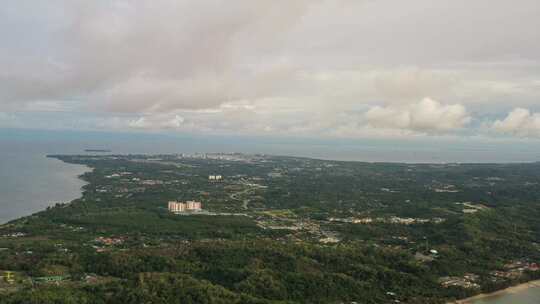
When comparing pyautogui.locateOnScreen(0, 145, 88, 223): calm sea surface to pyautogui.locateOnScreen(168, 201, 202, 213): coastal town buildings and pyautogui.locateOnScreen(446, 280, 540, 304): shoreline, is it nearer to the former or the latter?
pyautogui.locateOnScreen(168, 201, 202, 213): coastal town buildings

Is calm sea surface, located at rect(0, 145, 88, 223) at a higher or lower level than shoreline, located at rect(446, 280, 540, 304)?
higher

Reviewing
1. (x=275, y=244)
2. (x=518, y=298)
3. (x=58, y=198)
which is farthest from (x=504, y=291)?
(x=58, y=198)

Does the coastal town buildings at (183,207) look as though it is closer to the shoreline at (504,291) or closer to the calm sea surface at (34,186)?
the calm sea surface at (34,186)

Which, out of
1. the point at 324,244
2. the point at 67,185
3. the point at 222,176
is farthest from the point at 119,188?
the point at 324,244

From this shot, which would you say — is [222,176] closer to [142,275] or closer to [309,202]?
[309,202]

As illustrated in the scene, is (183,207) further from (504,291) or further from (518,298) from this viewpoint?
(518,298)

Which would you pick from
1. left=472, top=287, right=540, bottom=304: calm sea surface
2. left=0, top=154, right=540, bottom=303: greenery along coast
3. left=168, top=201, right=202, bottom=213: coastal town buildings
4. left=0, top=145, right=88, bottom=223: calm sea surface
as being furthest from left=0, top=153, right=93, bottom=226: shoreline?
left=472, top=287, right=540, bottom=304: calm sea surface

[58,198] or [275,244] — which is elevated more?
[275,244]

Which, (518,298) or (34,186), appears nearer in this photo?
(518,298)
